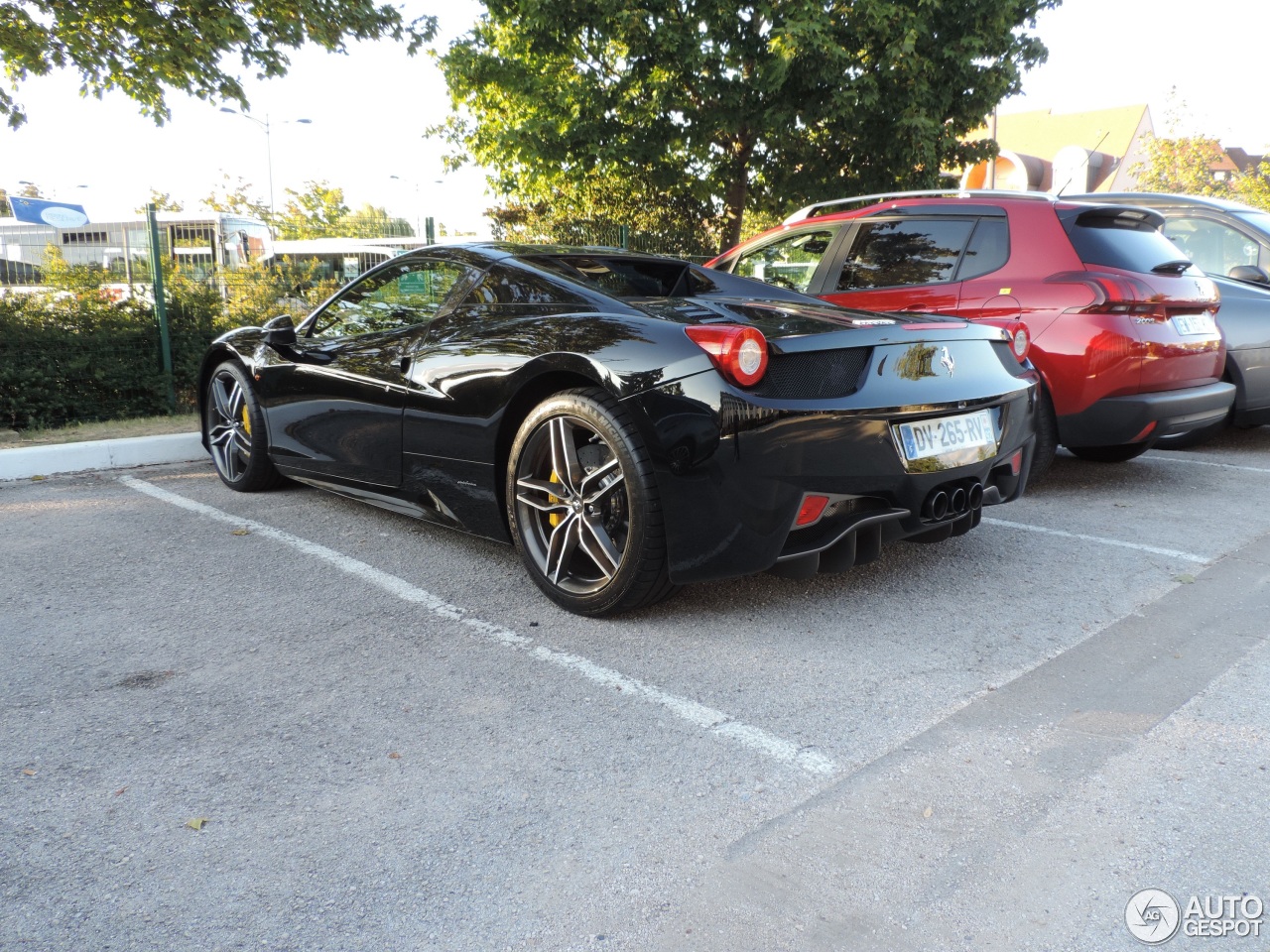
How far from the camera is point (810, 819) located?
2.26m

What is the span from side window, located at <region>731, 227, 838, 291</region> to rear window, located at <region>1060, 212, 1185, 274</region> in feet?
4.78

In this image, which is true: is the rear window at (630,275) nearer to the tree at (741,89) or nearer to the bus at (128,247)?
the bus at (128,247)

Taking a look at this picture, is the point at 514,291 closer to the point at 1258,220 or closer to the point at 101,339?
the point at 101,339

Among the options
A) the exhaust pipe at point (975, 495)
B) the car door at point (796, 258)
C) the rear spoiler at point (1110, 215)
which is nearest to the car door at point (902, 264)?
the car door at point (796, 258)

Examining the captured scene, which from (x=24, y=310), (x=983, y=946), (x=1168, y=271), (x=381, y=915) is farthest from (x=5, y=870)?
(x=24, y=310)

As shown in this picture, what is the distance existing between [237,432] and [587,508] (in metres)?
2.97

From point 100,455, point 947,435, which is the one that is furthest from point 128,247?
point 947,435

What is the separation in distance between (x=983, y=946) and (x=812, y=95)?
13.1m

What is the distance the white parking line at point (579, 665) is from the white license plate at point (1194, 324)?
3.97 meters

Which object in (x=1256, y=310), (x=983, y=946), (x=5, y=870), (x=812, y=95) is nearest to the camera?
(x=983, y=946)

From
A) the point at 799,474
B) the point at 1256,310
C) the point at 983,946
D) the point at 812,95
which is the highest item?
the point at 812,95

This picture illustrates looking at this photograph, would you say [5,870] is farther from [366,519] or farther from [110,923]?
[366,519]

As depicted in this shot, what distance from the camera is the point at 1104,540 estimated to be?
4.62 m

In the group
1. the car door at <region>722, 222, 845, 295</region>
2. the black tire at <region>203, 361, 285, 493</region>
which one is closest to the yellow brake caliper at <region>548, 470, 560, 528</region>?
the black tire at <region>203, 361, 285, 493</region>
